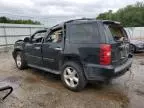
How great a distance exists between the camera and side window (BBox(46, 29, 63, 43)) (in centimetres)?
562

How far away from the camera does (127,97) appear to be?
4.68 m

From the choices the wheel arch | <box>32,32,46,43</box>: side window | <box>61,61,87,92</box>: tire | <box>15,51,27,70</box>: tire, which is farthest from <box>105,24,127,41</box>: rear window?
<box>15,51,27,70</box>: tire

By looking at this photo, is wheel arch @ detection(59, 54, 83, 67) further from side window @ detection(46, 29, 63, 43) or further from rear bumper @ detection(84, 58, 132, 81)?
→ side window @ detection(46, 29, 63, 43)

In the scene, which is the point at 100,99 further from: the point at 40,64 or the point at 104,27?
the point at 40,64

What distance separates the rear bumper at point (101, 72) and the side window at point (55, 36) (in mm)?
1374

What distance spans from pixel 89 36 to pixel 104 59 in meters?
0.73

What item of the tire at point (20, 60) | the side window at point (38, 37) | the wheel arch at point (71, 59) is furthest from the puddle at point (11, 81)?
the wheel arch at point (71, 59)

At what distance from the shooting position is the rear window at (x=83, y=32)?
466cm

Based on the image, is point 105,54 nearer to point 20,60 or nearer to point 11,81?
point 11,81

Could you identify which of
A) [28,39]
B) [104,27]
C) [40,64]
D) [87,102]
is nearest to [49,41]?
[40,64]

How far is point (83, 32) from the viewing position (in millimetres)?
4922

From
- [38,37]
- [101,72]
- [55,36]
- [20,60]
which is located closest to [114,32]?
[101,72]

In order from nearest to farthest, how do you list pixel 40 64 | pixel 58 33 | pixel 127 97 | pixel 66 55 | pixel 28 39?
1. pixel 127 97
2. pixel 66 55
3. pixel 58 33
4. pixel 40 64
5. pixel 28 39

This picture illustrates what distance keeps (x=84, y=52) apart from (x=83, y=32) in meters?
0.55
